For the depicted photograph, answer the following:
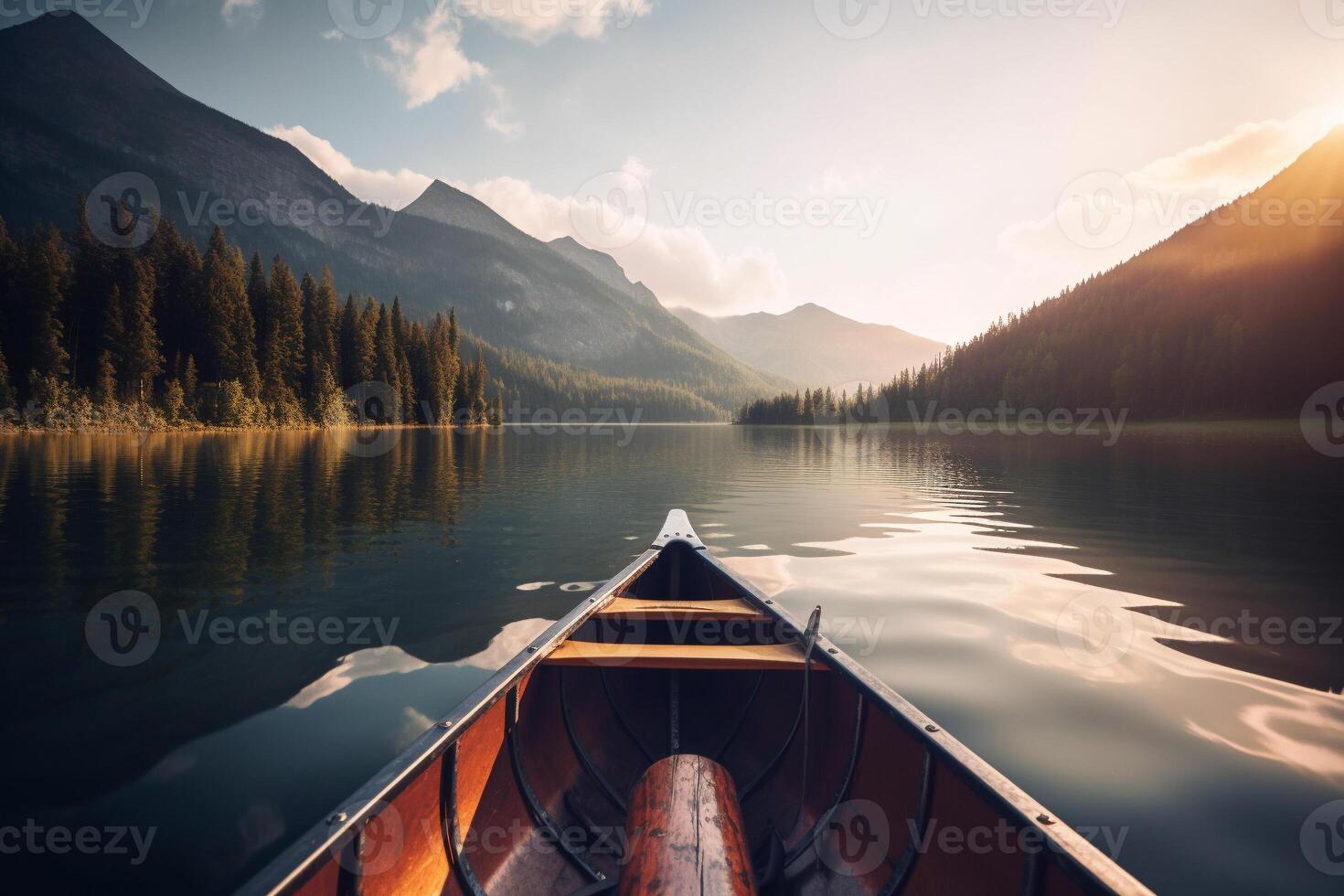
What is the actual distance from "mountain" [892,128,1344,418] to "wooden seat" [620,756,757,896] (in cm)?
13214

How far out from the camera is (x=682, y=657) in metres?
4.53

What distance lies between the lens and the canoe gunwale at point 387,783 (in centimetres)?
196

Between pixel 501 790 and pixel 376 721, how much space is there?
102 inches

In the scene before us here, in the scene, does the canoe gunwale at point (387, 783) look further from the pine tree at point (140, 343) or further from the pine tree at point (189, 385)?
the pine tree at point (189, 385)

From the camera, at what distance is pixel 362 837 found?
2.48 metres

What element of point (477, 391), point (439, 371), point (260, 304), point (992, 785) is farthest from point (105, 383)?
point (992, 785)

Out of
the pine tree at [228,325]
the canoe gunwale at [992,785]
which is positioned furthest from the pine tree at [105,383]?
the canoe gunwale at [992,785]

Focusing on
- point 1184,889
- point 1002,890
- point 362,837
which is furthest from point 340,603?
Answer: point 1184,889

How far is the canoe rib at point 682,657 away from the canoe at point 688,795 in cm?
2

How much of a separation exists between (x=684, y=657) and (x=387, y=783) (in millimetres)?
2451

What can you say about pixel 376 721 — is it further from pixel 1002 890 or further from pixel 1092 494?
pixel 1092 494

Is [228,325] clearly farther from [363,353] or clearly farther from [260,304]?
[363,353]

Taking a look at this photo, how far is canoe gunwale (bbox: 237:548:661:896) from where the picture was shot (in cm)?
196

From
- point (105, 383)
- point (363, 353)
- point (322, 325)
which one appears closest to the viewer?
point (105, 383)
